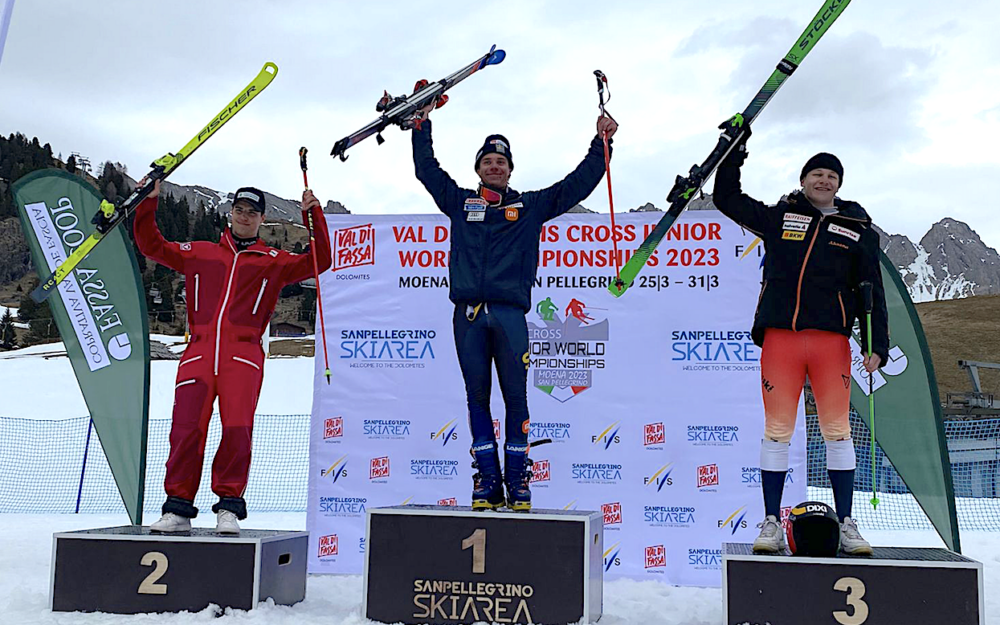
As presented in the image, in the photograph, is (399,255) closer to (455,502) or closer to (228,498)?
(455,502)

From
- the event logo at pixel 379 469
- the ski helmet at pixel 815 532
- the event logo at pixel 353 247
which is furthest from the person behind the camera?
the event logo at pixel 353 247

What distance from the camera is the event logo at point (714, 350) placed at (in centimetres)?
548

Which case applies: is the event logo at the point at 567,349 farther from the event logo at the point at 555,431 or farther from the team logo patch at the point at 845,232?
the team logo patch at the point at 845,232

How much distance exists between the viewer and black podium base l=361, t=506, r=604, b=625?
318cm

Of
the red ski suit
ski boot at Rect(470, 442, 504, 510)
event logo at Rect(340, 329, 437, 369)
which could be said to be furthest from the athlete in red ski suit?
event logo at Rect(340, 329, 437, 369)

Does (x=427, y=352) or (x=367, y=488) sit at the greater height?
(x=427, y=352)

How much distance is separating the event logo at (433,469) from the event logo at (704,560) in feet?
5.12

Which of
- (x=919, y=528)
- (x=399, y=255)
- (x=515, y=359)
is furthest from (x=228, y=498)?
(x=919, y=528)

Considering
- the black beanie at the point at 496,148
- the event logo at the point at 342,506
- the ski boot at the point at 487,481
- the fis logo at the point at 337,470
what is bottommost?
the event logo at the point at 342,506

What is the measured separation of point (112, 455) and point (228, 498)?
158 centimetres

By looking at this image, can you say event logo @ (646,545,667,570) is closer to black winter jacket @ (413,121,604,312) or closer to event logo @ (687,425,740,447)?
event logo @ (687,425,740,447)

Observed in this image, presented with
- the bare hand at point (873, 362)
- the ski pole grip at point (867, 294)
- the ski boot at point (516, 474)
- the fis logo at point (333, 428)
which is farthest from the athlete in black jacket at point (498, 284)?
the fis logo at point (333, 428)

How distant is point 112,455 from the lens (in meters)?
4.91

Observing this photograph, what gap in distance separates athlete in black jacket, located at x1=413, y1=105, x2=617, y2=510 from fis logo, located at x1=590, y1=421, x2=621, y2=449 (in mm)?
1908
